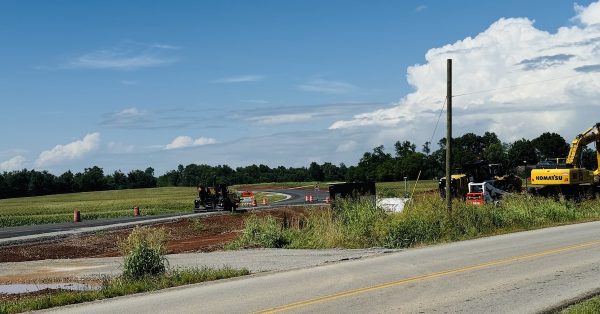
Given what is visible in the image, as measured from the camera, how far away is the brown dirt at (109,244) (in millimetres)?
26258

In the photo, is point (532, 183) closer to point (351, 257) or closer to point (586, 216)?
point (586, 216)

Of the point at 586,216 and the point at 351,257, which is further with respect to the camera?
the point at 586,216

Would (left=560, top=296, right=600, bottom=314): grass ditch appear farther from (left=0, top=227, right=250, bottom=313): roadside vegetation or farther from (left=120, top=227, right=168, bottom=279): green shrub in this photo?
(left=120, top=227, right=168, bottom=279): green shrub

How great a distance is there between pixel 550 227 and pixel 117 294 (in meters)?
18.3

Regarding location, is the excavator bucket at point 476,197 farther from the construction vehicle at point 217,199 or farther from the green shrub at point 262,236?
the construction vehicle at point 217,199

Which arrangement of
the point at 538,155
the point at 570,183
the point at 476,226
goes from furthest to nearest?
the point at 538,155, the point at 570,183, the point at 476,226

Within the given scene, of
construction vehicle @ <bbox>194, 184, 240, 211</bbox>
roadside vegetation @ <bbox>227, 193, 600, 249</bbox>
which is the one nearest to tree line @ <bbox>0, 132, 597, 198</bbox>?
construction vehicle @ <bbox>194, 184, 240, 211</bbox>

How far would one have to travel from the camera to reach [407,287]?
1242 centimetres

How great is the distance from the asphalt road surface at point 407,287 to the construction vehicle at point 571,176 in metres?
21.3

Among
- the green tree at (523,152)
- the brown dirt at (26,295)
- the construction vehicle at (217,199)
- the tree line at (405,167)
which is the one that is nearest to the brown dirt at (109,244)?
the brown dirt at (26,295)

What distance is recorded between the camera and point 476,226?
24.4m

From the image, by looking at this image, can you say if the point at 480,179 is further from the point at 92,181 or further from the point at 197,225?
the point at 92,181

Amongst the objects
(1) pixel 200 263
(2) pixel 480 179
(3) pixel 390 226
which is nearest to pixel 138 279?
(1) pixel 200 263

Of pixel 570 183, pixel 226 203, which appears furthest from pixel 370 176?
pixel 570 183
